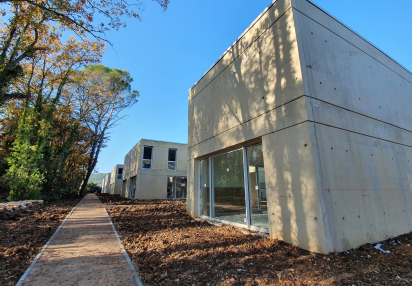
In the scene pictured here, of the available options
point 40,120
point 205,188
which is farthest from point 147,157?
point 205,188

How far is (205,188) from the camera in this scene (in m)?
7.85

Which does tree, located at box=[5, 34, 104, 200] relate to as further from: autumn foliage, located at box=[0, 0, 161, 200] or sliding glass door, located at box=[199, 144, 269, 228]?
sliding glass door, located at box=[199, 144, 269, 228]

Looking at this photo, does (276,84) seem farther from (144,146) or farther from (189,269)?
(144,146)

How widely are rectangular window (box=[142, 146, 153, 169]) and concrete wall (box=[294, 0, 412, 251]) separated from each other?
17.6m

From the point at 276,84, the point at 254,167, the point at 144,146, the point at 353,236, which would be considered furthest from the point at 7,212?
the point at 144,146

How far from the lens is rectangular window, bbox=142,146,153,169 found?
19.5m

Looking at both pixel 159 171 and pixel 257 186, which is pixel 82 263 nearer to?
pixel 257 186

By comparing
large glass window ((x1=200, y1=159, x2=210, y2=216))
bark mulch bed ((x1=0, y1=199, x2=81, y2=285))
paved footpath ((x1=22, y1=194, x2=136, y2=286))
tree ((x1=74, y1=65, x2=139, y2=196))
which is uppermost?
tree ((x1=74, y1=65, x2=139, y2=196))

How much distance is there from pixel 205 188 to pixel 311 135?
4931 millimetres

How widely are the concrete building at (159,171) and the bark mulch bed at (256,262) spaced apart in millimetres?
14582

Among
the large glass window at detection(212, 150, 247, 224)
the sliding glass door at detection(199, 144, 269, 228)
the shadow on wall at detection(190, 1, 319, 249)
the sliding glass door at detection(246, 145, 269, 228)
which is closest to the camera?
the shadow on wall at detection(190, 1, 319, 249)

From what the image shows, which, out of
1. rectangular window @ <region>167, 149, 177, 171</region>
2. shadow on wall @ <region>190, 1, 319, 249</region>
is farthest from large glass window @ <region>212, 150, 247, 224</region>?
rectangular window @ <region>167, 149, 177, 171</region>

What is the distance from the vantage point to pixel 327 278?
8.81 ft

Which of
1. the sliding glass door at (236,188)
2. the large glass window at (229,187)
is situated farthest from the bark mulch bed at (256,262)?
the large glass window at (229,187)
